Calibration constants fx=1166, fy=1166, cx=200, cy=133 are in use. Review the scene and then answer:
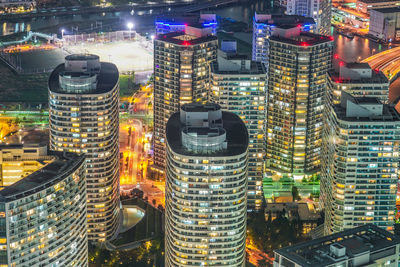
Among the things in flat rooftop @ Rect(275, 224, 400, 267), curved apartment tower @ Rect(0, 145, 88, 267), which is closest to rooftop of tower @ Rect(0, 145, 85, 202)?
curved apartment tower @ Rect(0, 145, 88, 267)

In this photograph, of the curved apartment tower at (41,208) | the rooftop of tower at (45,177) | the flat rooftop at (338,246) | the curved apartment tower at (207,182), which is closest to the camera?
the flat rooftop at (338,246)

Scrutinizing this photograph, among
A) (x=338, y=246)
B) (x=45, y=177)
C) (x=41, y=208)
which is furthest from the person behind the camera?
(x=45, y=177)

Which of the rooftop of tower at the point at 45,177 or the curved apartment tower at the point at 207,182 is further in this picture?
the curved apartment tower at the point at 207,182

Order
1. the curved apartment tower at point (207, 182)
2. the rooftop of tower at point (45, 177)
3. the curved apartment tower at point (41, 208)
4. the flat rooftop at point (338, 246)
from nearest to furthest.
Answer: the flat rooftop at point (338, 246), the curved apartment tower at point (41, 208), the rooftop of tower at point (45, 177), the curved apartment tower at point (207, 182)

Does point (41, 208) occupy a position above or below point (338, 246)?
below

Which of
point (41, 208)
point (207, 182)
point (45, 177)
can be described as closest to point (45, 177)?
point (45, 177)

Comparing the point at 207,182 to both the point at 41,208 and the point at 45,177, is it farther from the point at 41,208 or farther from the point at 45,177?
the point at 41,208

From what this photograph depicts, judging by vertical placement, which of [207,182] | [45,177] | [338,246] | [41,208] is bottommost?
[207,182]

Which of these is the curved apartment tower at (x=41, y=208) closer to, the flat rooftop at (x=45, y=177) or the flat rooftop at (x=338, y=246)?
the flat rooftop at (x=45, y=177)

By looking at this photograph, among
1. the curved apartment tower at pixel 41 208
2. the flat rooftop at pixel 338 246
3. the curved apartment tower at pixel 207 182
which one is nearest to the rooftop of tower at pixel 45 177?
the curved apartment tower at pixel 41 208
